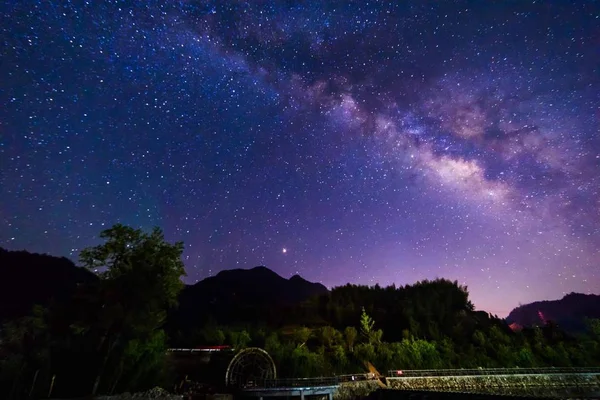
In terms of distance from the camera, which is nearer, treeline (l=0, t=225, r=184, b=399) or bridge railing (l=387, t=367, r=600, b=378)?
treeline (l=0, t=225, r=184, b=399)

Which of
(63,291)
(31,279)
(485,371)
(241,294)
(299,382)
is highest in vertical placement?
(241,294)

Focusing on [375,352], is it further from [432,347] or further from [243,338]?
[243,338]

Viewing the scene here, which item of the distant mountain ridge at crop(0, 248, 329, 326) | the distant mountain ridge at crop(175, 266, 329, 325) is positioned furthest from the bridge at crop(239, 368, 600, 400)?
the distant mountain ridge at crop(175, 266, 329, 325)

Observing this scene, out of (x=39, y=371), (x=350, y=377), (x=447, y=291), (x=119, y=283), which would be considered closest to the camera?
(x=39, y=371)

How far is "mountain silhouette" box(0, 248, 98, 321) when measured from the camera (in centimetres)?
7594

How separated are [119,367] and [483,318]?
2723 inches

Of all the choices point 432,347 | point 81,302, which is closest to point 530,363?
point 432,347

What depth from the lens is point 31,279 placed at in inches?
3302

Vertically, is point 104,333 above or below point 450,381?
above

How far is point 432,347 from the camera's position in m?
43.8

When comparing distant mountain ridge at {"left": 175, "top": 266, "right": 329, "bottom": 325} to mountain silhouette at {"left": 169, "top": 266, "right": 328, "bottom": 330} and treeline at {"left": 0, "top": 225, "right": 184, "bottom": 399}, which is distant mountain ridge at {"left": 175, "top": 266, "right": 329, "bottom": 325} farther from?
treeline at {"left": 0, "top": 225, "right": 184, "bottom": 399}

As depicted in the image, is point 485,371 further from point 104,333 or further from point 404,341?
point 104,333

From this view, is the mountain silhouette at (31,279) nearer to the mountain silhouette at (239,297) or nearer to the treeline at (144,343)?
the mountain silhouette at (239,297)

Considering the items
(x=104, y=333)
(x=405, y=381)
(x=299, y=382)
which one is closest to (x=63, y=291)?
(x=104, y=333)
